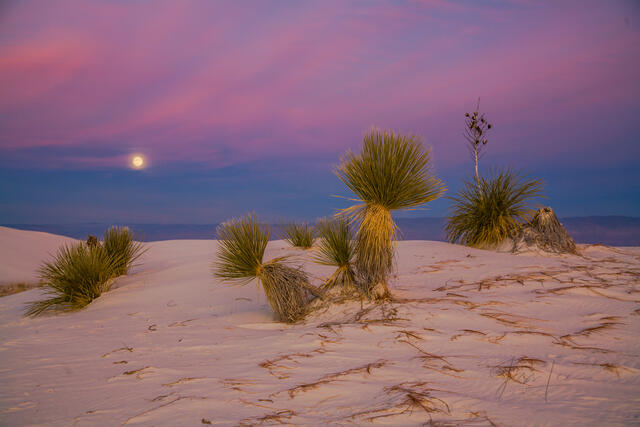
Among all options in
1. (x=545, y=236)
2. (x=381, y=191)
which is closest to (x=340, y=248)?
(x=381, y=191)

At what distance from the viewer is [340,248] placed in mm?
5176

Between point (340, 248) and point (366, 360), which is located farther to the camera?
point (340, 248)

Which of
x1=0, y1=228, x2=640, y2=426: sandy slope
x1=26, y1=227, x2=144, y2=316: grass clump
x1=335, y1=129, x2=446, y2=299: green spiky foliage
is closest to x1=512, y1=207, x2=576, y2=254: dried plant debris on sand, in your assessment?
x1=0, y1=228, x2=640, y2=426: sandy slope

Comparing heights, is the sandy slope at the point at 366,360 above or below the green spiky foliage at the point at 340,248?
below

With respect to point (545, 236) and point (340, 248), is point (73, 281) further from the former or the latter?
point (545, 236)

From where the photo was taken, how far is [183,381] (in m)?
3.04

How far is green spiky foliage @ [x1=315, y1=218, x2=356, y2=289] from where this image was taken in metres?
5.16

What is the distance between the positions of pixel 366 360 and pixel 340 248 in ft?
6.89

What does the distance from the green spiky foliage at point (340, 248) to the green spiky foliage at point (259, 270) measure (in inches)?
21.2

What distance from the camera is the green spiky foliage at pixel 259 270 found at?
16.7ft

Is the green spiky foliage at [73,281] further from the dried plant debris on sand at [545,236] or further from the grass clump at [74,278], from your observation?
the dried plant debris on sand at [545,236]

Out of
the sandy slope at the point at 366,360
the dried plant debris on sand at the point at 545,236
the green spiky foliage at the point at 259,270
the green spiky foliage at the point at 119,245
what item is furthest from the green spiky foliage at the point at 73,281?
the dried plant debris on sand at the point at 545,236

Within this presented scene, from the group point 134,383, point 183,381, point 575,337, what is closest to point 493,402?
point 575,337

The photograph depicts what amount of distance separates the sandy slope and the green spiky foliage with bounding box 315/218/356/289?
0.47m
